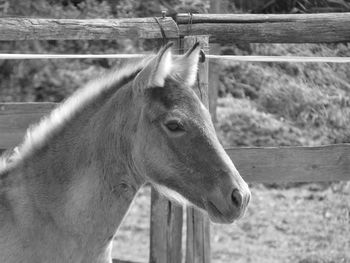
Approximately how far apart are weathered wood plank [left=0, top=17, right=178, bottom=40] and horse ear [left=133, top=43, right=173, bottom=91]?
136 cm

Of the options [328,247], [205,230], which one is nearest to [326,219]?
[328,247]

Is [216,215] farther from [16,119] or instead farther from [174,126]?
[16,119]

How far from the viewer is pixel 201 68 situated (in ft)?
16.5

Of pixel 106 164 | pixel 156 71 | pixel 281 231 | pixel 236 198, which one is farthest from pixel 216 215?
pixel 281 231

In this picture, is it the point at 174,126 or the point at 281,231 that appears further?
the point at 281,231

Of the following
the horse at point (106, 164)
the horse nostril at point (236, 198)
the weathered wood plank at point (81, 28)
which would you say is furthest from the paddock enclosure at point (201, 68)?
the horse nostril at point (236, 198)

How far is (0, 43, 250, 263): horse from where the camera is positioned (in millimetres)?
3477

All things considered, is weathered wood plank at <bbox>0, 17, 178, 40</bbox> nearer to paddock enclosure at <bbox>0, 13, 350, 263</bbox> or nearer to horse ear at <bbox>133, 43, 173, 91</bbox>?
paddock enclosure at <bbox>0, 13, 350, 263</bbox>

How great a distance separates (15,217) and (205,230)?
1.81m

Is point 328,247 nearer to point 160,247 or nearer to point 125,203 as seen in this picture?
point 160,247

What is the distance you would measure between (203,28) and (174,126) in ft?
5.73

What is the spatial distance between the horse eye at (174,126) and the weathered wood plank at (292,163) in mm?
1719

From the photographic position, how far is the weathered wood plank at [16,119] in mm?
4898

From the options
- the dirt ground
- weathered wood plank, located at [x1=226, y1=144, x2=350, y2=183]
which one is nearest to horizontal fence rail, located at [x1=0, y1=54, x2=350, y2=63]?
weathered wood plank, located at [x1=226, y1=144, x2=350, y2=183]
